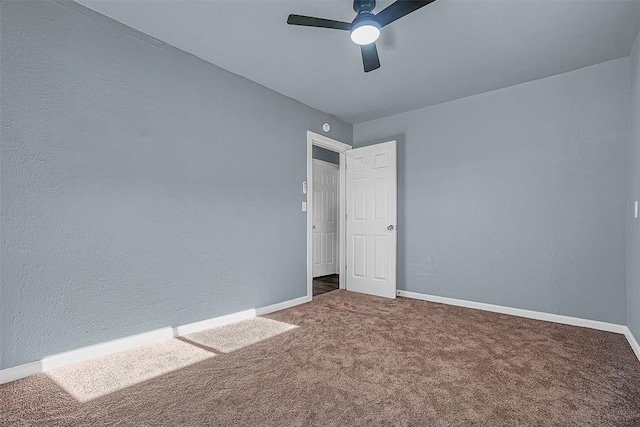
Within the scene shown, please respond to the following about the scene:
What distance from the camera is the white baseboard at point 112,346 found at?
6.35 ft

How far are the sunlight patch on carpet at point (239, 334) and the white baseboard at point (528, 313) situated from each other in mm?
1894

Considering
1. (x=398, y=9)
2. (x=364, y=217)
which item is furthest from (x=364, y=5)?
(x=364, y=217)

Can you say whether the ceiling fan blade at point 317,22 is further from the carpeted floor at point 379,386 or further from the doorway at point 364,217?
the carpeted floor at point 379,386

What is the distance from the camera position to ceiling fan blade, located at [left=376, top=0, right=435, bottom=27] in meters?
1.83

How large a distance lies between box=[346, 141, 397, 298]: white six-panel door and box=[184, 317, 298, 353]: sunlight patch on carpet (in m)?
1.66

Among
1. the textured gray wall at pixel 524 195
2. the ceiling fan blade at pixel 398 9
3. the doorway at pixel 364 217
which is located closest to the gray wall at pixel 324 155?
the doorway at pixel 364 217

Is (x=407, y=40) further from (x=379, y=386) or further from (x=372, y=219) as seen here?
(x=379, y=386)

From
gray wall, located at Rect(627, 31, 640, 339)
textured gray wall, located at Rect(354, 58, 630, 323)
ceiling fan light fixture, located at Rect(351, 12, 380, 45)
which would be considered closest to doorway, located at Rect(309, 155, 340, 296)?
textured gray wall, located at Rect(354, 58, 630, 323)

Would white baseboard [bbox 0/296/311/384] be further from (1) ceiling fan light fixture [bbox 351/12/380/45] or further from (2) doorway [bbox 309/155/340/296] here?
(1) ceiling fan light fixture [bbox 351/12/380/45]

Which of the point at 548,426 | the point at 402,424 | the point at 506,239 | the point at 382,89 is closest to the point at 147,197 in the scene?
the point at 402,424

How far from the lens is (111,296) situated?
2.29 meters

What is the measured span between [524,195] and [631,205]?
0.82 meters

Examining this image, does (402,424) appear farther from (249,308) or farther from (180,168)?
(180,168)

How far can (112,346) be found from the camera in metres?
2.29
